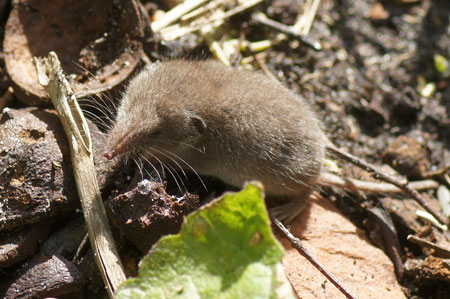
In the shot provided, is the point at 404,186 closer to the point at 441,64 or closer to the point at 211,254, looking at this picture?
the point at 441,64

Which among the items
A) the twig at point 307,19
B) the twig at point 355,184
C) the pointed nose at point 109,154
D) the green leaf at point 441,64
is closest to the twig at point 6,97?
the pointed nose at point 109,154

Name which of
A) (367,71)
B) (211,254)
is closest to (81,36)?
(211,254)

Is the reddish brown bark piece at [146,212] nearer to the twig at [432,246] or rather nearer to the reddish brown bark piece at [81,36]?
the reddish brown bark piece at [81,36]

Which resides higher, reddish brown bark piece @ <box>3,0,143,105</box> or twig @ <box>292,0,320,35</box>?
reddish brown bark piece @ <box>3,0,143,105</box>

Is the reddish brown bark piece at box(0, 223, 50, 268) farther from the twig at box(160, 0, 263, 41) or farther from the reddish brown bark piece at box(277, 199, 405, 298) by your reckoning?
the twig at box(160, 0, 263, 41)

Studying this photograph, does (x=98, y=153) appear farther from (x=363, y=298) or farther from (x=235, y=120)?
(x=363, y=298)

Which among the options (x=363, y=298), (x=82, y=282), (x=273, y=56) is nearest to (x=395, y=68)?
(x=273, y=56)

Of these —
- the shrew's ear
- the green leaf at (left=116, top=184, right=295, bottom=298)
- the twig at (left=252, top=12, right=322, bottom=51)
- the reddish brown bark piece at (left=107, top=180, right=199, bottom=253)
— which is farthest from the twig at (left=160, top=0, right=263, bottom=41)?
the green leaf at (left=116, top=184, right=295, bottom=298)
